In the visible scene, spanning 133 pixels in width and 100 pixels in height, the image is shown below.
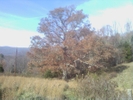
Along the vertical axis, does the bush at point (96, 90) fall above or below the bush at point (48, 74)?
above

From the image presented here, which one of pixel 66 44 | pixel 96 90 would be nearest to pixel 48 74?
pixel 66 44

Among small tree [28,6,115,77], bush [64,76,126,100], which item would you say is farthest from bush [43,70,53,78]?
bush [64,76,126,100]

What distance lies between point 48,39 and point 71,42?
2737mm

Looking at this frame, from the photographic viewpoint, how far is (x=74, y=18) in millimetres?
23297

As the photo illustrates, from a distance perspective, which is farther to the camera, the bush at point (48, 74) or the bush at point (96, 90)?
the bush at point (48, 74)

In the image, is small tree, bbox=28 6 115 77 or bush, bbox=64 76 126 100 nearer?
bush, bbox=64 76 126 100

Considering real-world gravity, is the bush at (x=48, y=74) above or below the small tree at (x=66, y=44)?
below

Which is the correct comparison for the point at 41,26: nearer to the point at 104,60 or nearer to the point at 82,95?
the point at 104,60

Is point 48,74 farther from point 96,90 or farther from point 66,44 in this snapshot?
point 96,90

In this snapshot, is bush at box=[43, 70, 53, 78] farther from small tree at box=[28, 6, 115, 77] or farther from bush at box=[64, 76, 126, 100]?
bush at box=[64, 76, 126, 100]

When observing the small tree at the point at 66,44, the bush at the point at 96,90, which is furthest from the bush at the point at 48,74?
the bush at the point at 96,90

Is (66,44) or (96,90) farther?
(66,44)

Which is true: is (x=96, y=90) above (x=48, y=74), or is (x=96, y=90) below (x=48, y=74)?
above

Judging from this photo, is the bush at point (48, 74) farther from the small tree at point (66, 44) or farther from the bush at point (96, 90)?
the bush at point (96, 90)
